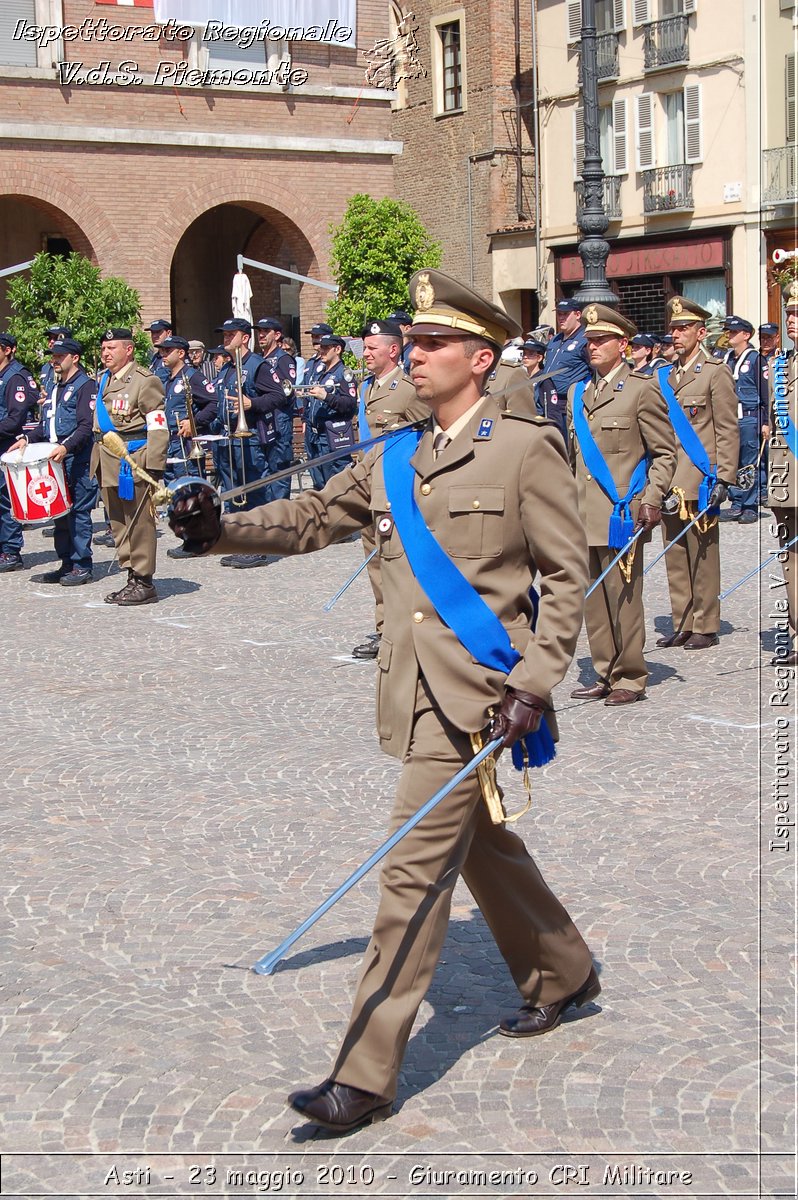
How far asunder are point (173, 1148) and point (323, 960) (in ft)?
4.15

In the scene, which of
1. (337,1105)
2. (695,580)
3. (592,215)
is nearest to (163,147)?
(592,215)

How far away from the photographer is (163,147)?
84.7ft

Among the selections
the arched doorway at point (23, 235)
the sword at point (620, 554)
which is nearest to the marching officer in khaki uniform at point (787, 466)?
the sword at point (620, 554)

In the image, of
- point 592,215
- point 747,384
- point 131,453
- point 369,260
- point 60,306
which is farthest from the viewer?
point 369,260

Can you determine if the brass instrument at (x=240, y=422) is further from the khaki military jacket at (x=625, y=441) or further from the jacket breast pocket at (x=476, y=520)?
the jacket breast pocket at (x=476, y=520)

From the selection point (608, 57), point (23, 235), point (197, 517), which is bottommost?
point (197, 517)

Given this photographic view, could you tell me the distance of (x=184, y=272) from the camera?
3058cm

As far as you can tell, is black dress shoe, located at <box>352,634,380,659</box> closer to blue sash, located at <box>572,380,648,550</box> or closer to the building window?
blue sash, located at <box>572,380,648,550</box>

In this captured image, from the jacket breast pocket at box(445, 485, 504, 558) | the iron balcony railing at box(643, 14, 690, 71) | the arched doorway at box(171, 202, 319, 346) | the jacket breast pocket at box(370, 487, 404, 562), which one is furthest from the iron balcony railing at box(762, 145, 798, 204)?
the jacket breast pocket at box(445, 485, 504, 558)

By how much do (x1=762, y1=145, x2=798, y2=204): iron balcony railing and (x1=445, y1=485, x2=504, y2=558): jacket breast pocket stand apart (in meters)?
28.4

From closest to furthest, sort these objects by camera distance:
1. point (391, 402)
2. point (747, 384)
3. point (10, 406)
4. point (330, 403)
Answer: point (391, 402)
point (10, 406)
point (330, 403)
point (747, 384)

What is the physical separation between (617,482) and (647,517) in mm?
313

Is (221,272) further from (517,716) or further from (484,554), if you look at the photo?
(517,716)

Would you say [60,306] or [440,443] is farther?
[60,306]
